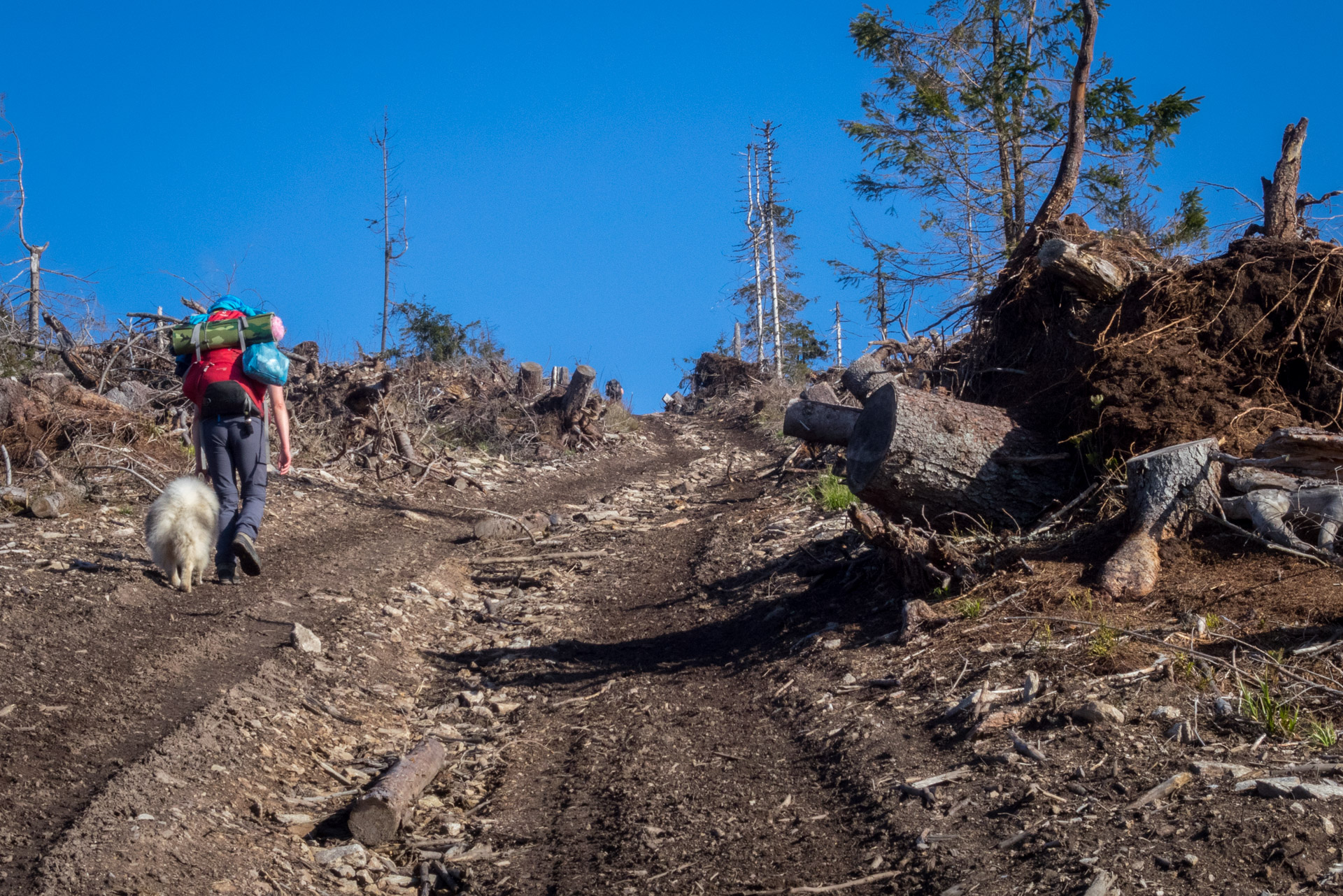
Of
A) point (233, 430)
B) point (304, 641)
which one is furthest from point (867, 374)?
point (304, 641)

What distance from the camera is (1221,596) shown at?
14.9ft

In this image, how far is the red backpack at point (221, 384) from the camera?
6164mm

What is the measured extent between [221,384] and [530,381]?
1280 centimetres

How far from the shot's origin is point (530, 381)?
18922 millimetres

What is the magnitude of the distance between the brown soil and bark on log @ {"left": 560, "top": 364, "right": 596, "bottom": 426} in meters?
9.87

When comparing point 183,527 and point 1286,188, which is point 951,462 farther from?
point 183,527

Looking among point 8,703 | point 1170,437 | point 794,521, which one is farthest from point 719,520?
point 8,703

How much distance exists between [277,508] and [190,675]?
16.4ft

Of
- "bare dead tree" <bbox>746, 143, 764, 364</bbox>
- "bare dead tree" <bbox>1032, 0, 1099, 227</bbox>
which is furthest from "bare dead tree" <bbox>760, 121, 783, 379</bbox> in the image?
"bare dead tree" <bbox>1032, 0, 1099, 227</bbox>

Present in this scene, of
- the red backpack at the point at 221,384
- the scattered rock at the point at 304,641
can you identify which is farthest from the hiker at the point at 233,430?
the scattered rock at the point at 304,641

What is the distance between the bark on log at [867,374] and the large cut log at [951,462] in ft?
9.60

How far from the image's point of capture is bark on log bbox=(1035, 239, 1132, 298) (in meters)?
7.05

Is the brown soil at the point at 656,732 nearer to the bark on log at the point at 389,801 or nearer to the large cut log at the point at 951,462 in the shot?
the bark on log at the point at 389,801

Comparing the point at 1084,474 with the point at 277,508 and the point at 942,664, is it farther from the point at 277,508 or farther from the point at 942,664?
the point at 277,508
